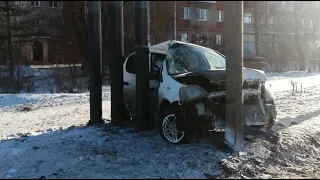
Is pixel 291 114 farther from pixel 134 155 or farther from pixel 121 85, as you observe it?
pixel 134 155

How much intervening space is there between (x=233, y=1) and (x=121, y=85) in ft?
11.5

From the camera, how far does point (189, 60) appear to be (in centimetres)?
847

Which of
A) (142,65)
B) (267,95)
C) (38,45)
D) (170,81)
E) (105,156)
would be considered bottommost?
(105,156)

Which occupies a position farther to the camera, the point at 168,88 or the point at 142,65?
the point at 142,65

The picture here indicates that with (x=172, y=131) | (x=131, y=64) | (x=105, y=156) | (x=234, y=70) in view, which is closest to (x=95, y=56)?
(x=131, y=64)

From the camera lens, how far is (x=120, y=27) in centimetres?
898

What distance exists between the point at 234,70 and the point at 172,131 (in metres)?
1.66

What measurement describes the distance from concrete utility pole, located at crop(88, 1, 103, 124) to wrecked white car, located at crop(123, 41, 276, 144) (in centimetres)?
121

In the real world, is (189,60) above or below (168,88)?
above

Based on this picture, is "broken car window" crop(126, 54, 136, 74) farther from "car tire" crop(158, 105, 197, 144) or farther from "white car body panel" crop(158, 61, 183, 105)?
"car tire" crop(158, 105, 197, 144)

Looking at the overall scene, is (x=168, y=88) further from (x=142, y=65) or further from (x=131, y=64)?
(x=131, y=64)

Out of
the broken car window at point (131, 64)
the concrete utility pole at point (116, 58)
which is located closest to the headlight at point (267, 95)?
the concrete utility pole at point (116, 58)

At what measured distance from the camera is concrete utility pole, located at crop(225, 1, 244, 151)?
6.49m

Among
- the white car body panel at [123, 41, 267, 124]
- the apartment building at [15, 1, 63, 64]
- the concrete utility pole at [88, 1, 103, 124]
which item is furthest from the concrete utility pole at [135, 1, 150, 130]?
the apartment building at [15, 1, 63, 64]
